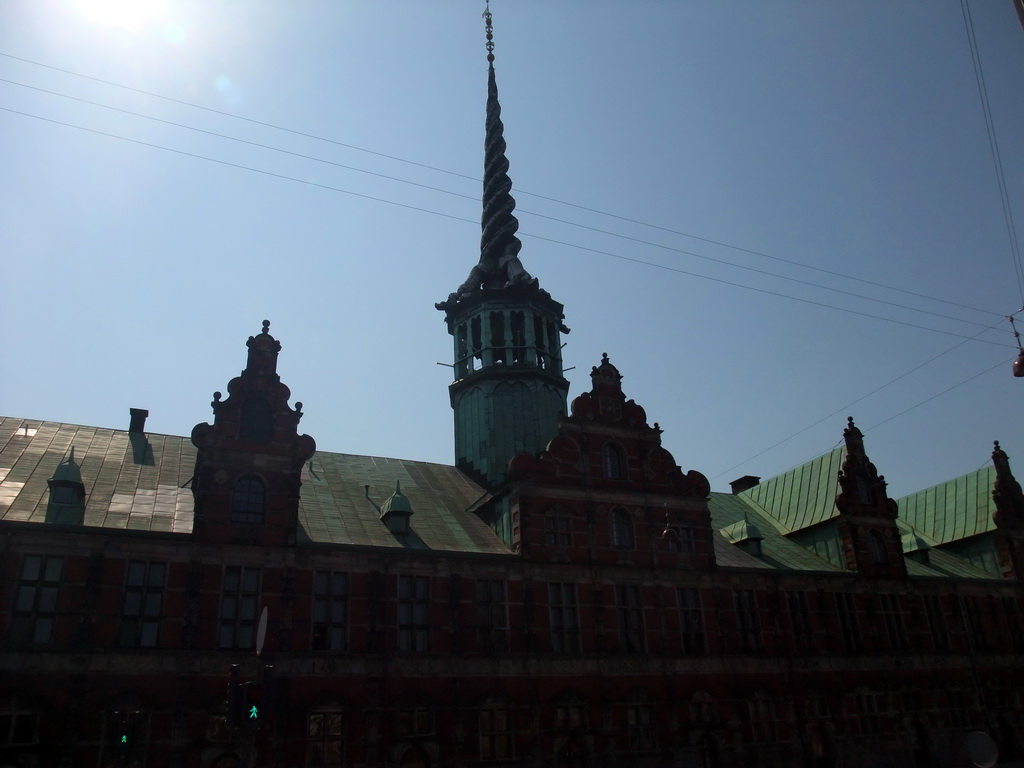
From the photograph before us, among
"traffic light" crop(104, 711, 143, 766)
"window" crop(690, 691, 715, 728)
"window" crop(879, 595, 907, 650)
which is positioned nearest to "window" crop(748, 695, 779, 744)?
"window" crop(690, 691, 715, 728)

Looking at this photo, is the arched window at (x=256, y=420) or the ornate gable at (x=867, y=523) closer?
the arched window at (x=256, y=420)

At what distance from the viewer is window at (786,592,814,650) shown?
133 feet

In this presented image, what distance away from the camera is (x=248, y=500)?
31.8 metres

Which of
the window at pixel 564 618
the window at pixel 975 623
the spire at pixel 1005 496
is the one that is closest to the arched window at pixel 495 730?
the window at pixel 564 618

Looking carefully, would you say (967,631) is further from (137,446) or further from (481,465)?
(137,446)

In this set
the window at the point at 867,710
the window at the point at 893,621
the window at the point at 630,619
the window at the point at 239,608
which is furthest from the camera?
the window at the point at 893,621

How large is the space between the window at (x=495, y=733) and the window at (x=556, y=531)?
721 centimetres

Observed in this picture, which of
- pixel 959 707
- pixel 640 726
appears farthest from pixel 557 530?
pixel 959 707

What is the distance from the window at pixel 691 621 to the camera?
37469 mm

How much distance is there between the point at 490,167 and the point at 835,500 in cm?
2818

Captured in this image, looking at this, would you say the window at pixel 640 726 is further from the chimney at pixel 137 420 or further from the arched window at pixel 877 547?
the chimney at pixel 137 420

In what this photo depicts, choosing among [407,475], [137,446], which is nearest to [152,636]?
[137,446]

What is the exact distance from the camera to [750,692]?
3772 centimetres

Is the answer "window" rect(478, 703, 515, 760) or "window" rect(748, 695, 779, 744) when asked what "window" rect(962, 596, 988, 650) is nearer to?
"window" rect(748, 695, 779, 744)
